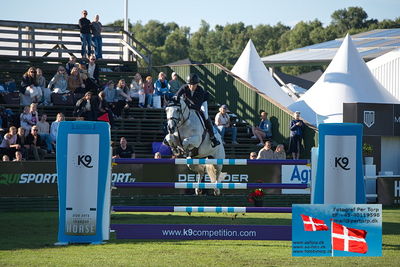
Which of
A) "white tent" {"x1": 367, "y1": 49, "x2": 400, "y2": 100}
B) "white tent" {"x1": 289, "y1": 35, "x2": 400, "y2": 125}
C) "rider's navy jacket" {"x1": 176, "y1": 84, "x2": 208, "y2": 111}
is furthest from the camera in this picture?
"white tent" {"x1": 367, "y1": 49, "x2": 400, "y2": 100}

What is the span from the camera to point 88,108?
22.8m

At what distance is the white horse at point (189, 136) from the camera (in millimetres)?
18438

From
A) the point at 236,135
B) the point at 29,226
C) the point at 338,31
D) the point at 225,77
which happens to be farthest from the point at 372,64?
the point at 338,31

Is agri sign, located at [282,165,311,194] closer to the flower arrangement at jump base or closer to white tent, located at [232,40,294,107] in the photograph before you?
the flower arrangement at jump base

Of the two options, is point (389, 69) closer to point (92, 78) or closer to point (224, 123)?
point (224, 123)

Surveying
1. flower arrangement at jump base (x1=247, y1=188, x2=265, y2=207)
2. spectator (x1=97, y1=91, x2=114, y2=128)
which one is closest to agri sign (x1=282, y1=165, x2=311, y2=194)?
flower arrangement at jump base (x1=247, y1=188, x2=265, y2=207)

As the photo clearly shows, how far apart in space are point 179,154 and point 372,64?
20772mm

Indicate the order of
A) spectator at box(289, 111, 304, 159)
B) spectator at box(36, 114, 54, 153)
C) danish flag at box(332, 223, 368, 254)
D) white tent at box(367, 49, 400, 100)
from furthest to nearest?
white tent at box(367, 49, 400, 100) → spectator at box(289, 111, 304, 159) → spectator at box(36, 114, 54, 153) → danish flag at box(332, 223, 368, 254)

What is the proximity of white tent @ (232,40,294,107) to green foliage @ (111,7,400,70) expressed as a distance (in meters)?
68.2

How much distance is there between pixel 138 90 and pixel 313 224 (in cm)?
1698

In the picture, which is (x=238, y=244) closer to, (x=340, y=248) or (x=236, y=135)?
(x=340, y=248)

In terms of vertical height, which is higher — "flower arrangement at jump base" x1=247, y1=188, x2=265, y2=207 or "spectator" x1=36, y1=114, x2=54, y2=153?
Result: "spectator" x1=36, y1=114, x2=54, y2=153

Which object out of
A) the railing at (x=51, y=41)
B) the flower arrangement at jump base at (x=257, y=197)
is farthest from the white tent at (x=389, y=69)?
the flower arrangement at jump base at (x=257, y=197)

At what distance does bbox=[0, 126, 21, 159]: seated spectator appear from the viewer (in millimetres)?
20719
